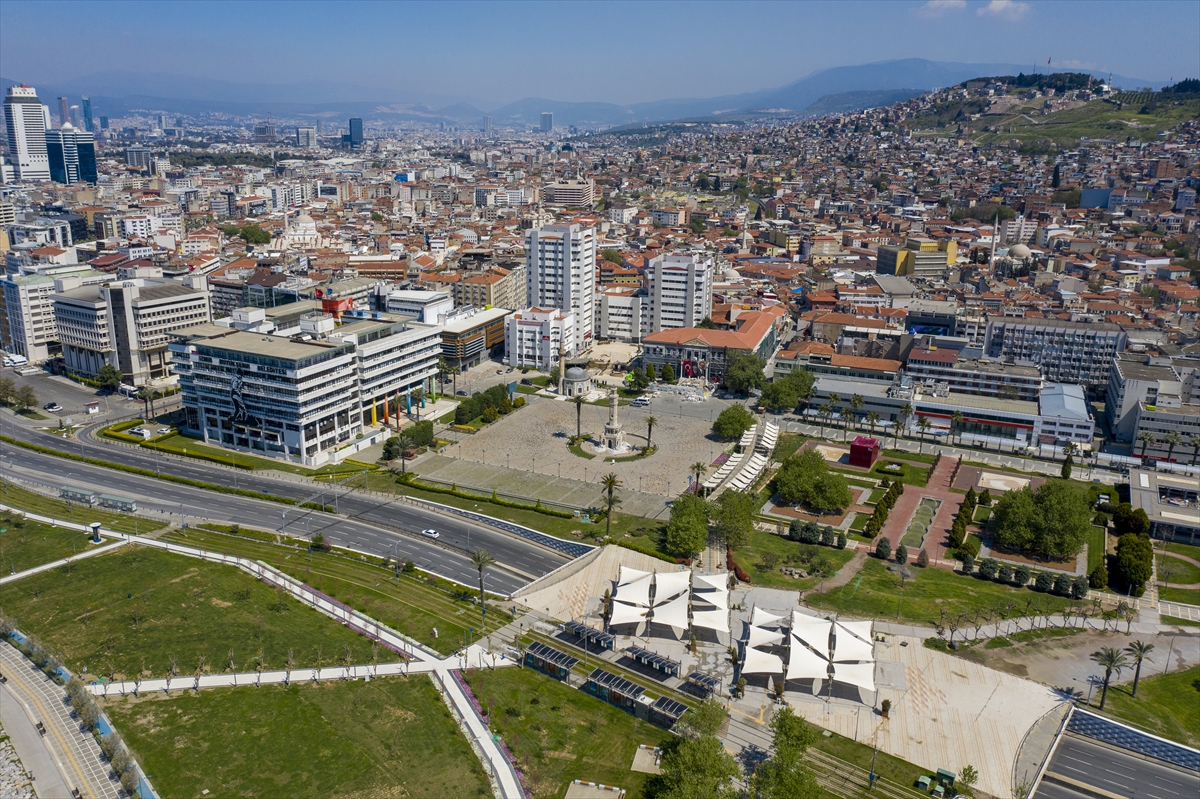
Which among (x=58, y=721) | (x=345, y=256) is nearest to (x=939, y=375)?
(x=58, y=721)

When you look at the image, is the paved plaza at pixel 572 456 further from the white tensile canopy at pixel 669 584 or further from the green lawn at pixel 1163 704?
the green lawn at pixel 1163 704

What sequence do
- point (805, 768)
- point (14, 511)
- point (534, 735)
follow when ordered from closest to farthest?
point (805, 768) < point (534, 735) < point (14, 511)

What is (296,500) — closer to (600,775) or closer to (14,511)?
(14,511)

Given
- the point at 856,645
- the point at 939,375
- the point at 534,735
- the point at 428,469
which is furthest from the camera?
the point at 939,375

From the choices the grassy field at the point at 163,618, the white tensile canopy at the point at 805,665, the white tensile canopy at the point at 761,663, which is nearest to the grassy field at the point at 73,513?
the grassy field at the point at 163,618

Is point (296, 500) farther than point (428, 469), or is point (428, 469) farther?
point (428, 469)

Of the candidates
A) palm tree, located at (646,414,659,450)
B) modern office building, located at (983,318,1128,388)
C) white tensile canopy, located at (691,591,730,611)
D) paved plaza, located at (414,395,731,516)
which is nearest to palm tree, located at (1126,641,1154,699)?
white tensile canopy, located at (691,591,730,611)

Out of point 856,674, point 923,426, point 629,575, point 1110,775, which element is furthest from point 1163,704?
point 923,426
